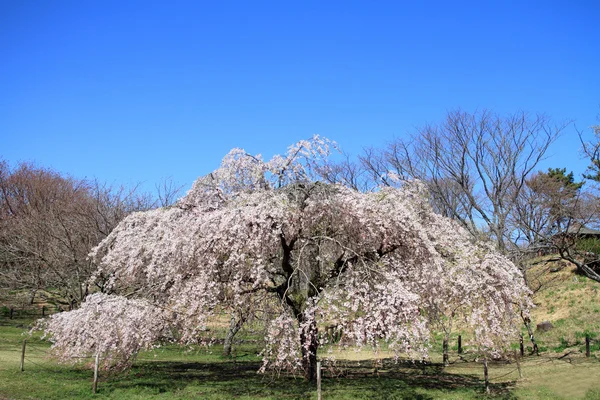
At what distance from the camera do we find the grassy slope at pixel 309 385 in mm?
12055

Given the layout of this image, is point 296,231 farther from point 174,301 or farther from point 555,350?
point 555,350

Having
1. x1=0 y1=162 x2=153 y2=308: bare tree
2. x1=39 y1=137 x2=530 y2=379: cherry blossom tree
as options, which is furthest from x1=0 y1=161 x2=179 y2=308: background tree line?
x1=39 y1=137 x2=530 y2=379: cherry blossom tree

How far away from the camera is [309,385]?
12727 millimetres

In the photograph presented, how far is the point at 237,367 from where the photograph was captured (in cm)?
1736

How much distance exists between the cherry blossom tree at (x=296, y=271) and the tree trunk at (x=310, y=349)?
2.0 inches

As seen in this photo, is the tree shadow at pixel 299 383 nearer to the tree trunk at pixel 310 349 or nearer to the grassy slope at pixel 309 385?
the grassy slope at pixel 309 385

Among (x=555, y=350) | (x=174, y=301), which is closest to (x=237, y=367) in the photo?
(x=174, y=301)

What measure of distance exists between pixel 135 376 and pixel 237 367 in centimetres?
390

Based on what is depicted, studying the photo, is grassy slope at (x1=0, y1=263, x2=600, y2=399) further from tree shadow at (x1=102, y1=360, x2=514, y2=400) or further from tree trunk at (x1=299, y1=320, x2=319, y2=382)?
tree trunk at (x1=299, y1=320, x2=319, y2=382)

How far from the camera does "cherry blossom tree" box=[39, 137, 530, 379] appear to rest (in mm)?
11508

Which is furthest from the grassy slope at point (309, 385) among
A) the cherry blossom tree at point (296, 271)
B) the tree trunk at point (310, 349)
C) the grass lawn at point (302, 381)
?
the cherry blossom tree at point (296, 271)

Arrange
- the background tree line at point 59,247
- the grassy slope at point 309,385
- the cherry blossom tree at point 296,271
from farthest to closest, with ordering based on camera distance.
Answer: the background tree line at point 59,247 < the grassy slope at point 309,385 < the cherry blossom tree at point 296,271

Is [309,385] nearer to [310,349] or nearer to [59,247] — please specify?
[310,349]

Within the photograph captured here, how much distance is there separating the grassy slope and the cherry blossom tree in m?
1.01
